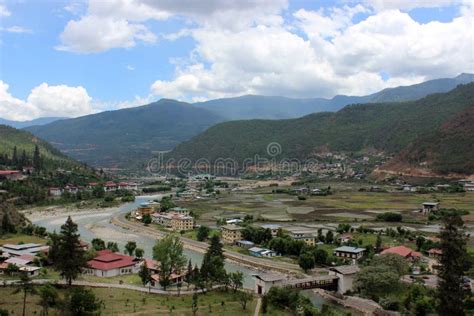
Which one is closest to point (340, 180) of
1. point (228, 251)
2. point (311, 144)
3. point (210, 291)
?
point (311, 144)

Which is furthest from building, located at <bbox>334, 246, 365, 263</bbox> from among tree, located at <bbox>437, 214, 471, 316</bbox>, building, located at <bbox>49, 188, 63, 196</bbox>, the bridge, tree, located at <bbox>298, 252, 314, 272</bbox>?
building, located at <bbox>49, 188, 63, 196</bbox>

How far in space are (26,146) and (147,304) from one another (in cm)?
11720

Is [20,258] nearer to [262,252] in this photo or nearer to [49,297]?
[49,297]

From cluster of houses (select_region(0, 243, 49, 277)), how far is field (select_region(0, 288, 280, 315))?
4.58 metres

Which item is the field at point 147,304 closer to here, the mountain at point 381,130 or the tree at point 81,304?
the tree at point 81,304

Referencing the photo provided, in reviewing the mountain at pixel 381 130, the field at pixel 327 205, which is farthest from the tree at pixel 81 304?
the mountain at pixel 381 130

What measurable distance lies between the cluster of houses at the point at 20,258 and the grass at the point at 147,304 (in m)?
4.58

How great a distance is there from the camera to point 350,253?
40375mm

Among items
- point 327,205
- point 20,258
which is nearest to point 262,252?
point 20,258

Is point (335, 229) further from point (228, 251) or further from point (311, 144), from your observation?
point (311, 144)

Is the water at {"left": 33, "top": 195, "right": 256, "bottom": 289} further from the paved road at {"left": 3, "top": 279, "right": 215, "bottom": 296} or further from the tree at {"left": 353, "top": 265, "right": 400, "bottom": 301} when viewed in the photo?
the tree at {"left": 353, "top": 265, "right": 400, "bottom": 301}

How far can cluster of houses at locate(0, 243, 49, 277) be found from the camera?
Result: 33000 millimetres

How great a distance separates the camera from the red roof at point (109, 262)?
114 ft

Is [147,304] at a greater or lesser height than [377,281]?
lesser
